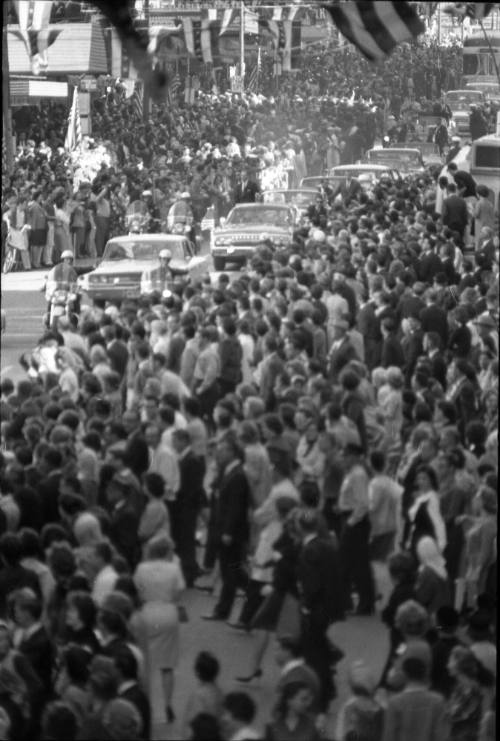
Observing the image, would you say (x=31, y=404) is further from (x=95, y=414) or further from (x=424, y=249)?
(x=424, y=249)

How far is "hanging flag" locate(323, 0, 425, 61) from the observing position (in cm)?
1273

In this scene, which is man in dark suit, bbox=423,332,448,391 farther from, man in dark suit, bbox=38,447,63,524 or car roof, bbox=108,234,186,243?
car roof, bbox=108,234,186,243

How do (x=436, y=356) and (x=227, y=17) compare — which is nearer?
(x=436, y=356)

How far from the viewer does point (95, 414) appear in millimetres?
14125

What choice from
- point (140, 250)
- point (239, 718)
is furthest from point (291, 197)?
point (239, 718)

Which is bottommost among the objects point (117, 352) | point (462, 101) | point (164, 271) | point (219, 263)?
point (219, 263)

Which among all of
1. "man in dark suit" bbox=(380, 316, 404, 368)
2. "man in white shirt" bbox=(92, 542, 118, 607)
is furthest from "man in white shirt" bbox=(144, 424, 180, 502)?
"man in dark suit" bbox=(380, 316, 404, 368)

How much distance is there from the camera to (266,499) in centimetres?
1258

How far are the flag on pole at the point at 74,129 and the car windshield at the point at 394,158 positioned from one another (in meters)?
8.81

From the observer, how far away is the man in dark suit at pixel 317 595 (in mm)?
11008

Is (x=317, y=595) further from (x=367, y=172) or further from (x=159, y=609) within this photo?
(x=367, y=172)

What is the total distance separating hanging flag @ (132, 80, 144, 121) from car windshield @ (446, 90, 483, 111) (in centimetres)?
1332

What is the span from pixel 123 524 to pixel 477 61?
3999 centimetres

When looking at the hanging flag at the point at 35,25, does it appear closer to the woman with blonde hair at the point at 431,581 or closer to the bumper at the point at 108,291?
the woman with blonde hair at the point at 431,581
